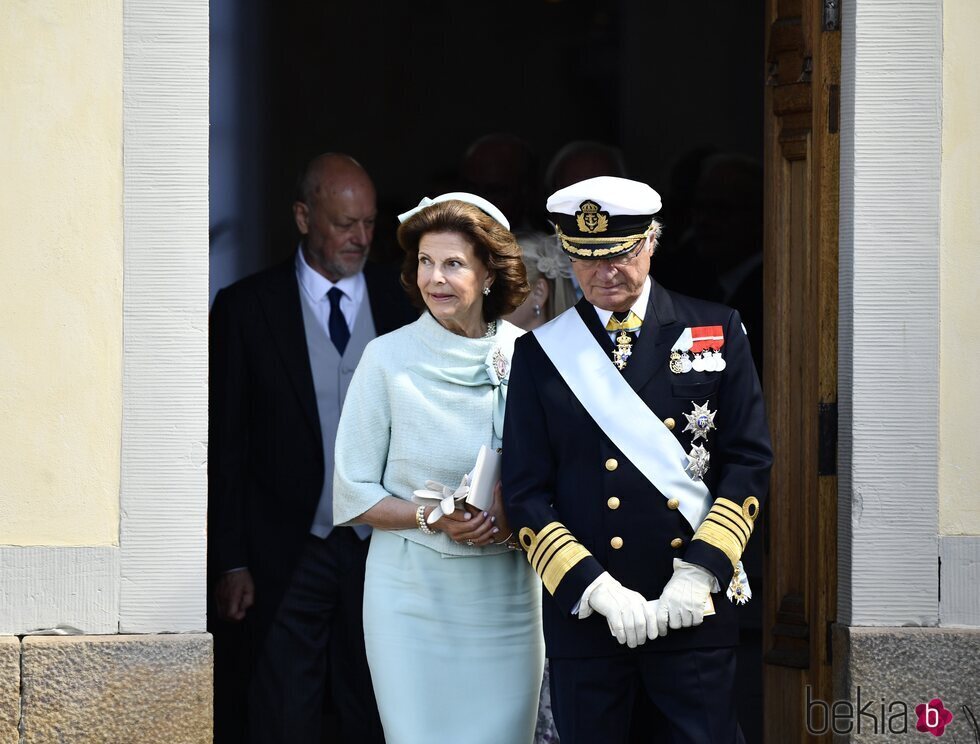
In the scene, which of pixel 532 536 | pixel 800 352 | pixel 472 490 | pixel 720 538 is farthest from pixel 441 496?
pixel 800 352

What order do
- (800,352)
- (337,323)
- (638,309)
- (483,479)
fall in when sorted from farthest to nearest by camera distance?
(337,323) → (800,352) → (483,479) → (638,309)

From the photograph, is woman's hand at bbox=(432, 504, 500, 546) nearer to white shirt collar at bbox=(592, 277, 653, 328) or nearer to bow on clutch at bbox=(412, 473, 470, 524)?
bow on clutch at bbox=(412, 473, 470, 524)

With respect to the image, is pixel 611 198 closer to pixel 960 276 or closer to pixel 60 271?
pixel 960 276

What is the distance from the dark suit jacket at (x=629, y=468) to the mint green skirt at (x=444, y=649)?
40 centimetres

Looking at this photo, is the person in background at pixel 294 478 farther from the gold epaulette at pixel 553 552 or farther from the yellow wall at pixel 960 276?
the yellow wall at pixel 960 276

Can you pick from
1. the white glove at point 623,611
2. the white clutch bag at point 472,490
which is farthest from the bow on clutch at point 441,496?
the white glove at point 623,611

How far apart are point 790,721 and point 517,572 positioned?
1.26 meters

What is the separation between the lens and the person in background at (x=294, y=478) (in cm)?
572

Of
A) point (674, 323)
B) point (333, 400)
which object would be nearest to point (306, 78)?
point (333, 400)

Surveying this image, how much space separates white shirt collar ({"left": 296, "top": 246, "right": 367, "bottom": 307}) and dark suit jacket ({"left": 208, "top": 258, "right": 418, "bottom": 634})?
0.43ft

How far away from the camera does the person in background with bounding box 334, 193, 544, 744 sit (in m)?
4.54

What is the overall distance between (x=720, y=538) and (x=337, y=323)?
2.44 m

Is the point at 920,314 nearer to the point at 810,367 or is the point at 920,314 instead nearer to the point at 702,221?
the point at 810,367

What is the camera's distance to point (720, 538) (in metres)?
3.99
